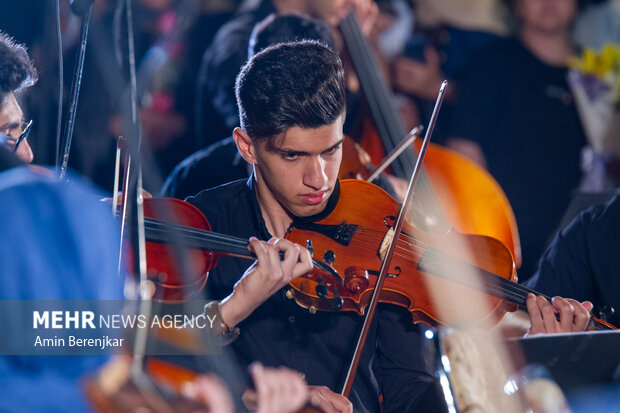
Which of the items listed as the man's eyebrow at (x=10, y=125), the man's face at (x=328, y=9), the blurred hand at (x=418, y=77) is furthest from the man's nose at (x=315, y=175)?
the blurred hand at (x=418, y=77)

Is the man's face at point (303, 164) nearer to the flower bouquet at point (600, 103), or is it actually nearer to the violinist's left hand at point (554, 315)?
the violinist's left hand at point (554, 315)

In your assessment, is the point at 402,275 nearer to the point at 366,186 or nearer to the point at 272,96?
the point at 366,186

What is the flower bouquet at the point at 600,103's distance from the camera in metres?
2.97

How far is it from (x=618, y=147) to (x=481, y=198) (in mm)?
1531

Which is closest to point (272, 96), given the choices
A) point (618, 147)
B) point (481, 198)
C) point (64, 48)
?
point (64, 48)

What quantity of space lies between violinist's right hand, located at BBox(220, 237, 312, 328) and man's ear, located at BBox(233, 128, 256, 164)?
0.22 metres

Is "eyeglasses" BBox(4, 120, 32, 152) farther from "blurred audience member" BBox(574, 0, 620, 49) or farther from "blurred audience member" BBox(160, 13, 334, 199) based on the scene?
"blurred audience member" BBox(574, 0, 620, 49)

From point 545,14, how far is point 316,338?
2372mm

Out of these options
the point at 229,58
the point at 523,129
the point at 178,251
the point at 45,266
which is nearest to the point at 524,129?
the point at 523,129

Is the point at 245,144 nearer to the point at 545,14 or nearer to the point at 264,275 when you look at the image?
the point at 264,275

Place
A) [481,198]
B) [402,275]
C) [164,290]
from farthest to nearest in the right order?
1. [481,198]
2. [402,275]
3. [164,290]

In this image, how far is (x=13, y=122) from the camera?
122cm

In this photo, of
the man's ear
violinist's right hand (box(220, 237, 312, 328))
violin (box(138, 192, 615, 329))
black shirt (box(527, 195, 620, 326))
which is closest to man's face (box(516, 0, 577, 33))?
black shirt (box(527, 195, 620, 326))

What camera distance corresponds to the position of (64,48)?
1.34 m
